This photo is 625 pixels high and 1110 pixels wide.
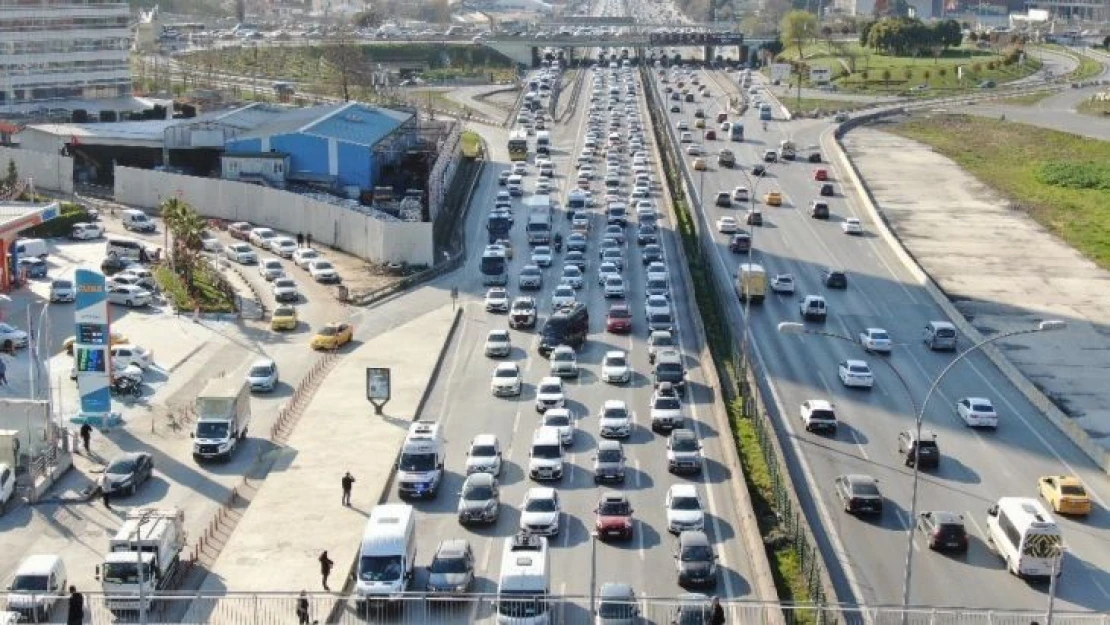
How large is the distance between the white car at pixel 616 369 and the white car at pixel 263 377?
391 inches

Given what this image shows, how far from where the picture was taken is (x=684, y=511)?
3512 centimetres

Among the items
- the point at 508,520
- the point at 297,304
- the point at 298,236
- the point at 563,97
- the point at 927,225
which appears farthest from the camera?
the point at 563,97

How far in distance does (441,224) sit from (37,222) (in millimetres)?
19476

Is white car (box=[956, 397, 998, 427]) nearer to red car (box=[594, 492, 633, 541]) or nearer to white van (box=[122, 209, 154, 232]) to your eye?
red car (box=[594, 492, 633, 541])

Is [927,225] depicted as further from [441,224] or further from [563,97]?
[563,97]

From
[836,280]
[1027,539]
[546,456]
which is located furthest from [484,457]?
[836,280]

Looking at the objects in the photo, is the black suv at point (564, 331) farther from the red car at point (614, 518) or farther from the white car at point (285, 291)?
the red car at point (614, 518)

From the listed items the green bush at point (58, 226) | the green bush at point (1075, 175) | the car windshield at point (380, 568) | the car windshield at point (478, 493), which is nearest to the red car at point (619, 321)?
the car windshield at point (478, 493)

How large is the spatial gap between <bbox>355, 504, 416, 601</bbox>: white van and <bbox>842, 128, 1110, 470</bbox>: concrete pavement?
67.3 feet

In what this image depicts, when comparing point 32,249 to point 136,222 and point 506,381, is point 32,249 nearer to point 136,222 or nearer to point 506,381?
point 136,222

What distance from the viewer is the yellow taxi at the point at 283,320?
5512 centimetres

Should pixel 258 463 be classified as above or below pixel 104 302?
below

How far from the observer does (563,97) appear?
143 m

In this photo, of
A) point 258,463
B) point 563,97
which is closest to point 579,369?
point 258,463
